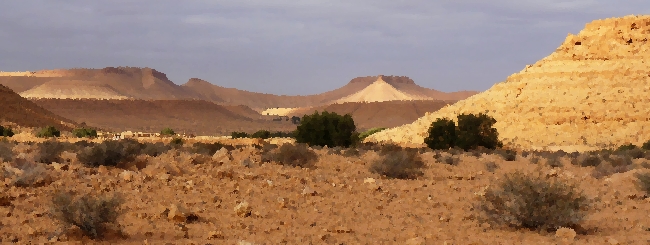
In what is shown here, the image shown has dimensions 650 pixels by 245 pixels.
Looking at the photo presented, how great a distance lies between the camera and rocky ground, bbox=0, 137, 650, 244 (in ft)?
23.8

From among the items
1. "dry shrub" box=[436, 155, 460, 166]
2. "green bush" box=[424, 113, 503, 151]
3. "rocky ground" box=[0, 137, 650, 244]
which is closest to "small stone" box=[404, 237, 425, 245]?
"rocky ground" box=[0, 137, 650, 244]

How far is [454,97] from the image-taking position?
592 ft

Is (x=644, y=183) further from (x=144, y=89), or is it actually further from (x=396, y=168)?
(x=144, y=89)

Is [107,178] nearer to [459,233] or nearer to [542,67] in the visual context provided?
[459,233]

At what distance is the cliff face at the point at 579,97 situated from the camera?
1570 inches

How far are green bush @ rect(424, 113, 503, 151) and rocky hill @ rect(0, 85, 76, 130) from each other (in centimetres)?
2946

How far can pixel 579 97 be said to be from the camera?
43531 mm

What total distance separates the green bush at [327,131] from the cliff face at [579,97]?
25.9 ft

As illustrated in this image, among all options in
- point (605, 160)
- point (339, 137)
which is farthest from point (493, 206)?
point (339, 137)

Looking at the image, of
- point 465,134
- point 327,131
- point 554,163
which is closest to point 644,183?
point 554,163

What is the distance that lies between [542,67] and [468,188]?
3974cm

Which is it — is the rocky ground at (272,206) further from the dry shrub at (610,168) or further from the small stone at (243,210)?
the dry shrub at (610,168)

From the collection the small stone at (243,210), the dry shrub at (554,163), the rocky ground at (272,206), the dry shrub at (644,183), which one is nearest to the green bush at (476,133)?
the dry shrub at (554,163)

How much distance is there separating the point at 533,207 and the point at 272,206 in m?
3.58
